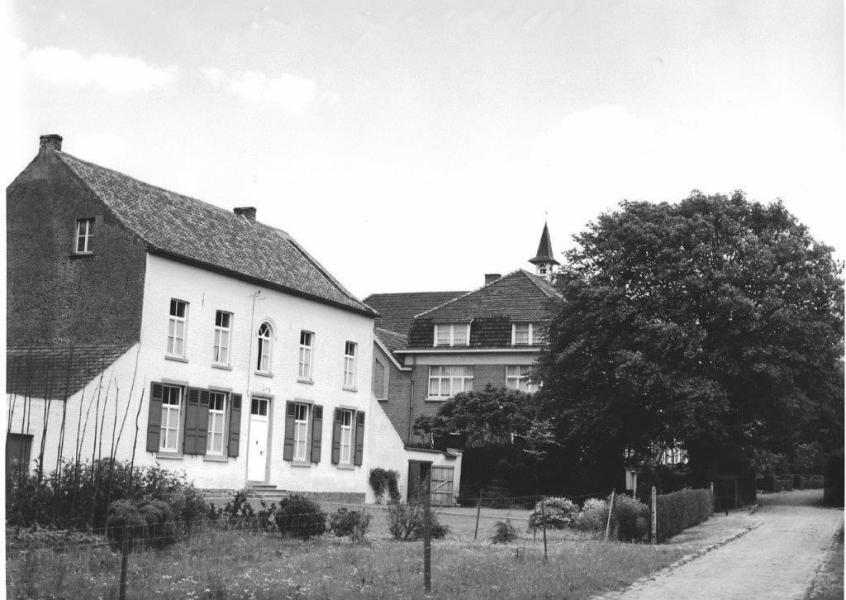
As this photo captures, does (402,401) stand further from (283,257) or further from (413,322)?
(283,257)

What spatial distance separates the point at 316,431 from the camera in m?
37.5

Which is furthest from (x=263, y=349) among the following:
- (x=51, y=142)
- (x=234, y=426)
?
(x=51, y=142)


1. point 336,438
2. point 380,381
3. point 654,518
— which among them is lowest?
point 654,518

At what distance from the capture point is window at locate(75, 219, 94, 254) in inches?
1254

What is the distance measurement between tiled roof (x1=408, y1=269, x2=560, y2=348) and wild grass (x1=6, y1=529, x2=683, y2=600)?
106 feet

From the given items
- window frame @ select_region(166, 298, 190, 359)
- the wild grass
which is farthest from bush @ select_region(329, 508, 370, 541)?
window frame @ select_region(166, 298, 190, 359)

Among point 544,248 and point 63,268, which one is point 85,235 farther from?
point 544,248

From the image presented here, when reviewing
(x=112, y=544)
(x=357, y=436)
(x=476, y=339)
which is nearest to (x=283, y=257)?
(x=357, y=436)

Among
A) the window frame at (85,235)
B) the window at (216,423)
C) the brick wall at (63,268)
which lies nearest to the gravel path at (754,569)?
the window at (216,423)

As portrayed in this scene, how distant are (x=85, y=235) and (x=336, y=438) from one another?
1234cm

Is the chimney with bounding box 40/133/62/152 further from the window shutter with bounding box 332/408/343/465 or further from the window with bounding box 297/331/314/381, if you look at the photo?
the window shutter with bounding box 332/408/343/465

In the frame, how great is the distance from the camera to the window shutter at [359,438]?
131ft

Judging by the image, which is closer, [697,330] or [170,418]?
[170,418]

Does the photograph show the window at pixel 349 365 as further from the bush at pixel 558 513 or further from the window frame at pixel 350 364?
the bush at pixel 558 513
